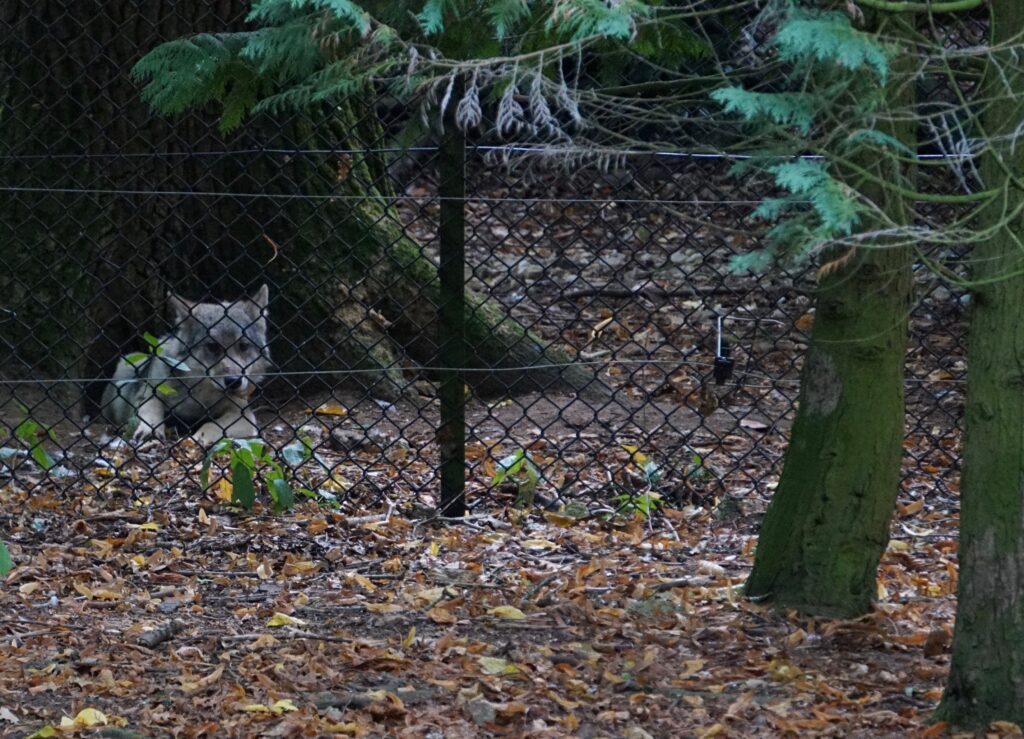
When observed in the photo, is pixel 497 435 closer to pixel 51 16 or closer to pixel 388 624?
pixel 388 624

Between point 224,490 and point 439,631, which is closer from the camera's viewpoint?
point 439,631

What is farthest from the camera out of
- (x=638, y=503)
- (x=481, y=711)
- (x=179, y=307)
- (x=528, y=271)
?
(x=528, y=271)

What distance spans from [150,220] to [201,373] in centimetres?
138

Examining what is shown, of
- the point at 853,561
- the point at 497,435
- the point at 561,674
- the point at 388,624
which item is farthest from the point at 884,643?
the point at 497,435

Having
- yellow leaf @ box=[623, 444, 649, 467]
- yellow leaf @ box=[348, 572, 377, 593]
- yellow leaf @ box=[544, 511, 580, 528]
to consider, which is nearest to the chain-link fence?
yellow leaf @ box=[623, 444, 649, 467]

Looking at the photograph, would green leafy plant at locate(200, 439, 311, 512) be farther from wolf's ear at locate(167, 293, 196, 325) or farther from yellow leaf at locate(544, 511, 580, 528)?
wolf's ear at locate(167, 293, 196, 325)

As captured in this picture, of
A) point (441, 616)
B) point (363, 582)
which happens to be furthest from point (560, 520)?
point (441, 616)

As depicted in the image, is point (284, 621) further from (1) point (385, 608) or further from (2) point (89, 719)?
(2) point (89, 719)

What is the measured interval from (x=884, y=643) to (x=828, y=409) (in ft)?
2.21

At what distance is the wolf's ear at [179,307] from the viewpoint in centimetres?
647

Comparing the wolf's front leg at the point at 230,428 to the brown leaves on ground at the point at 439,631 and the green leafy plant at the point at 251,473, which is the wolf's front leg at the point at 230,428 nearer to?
the green leafy plant at the point at 251,473

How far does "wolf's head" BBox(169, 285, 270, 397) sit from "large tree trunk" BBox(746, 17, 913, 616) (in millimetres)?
3256

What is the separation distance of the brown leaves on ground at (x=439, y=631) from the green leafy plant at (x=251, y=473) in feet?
0.28

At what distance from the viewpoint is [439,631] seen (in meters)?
3.80
